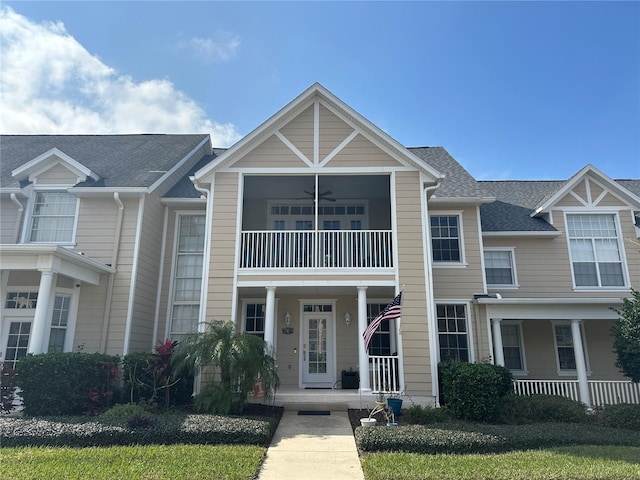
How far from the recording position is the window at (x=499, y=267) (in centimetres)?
1312

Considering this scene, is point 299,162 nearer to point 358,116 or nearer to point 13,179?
point 358,116

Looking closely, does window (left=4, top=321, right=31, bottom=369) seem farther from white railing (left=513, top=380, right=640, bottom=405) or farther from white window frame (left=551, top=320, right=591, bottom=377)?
white window frame (left=551, top=320, right=591, bottom=377)

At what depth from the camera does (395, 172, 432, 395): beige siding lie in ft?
32.3

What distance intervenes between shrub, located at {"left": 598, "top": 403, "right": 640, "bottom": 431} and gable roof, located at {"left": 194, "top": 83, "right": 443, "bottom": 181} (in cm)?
690

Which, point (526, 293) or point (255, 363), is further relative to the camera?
point (526, 293)

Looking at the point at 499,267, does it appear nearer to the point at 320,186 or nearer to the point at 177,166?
the point at 320,186

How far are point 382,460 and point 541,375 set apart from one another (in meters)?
8.74

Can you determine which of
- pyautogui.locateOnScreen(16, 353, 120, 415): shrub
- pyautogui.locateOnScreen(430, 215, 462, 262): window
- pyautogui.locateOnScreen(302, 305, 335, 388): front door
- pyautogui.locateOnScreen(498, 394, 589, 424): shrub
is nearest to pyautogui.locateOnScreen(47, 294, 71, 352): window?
pyautogui.locateOnScreen(16, 353, 120, 415): shrub

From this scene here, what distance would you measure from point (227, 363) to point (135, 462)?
297 cm

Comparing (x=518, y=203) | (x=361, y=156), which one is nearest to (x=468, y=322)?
(x=518, y=203)

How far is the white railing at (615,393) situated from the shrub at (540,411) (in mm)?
1987

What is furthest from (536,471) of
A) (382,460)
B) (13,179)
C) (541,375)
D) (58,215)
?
(13,179)

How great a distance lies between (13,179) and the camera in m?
12.3

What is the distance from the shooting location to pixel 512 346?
42.3ft
